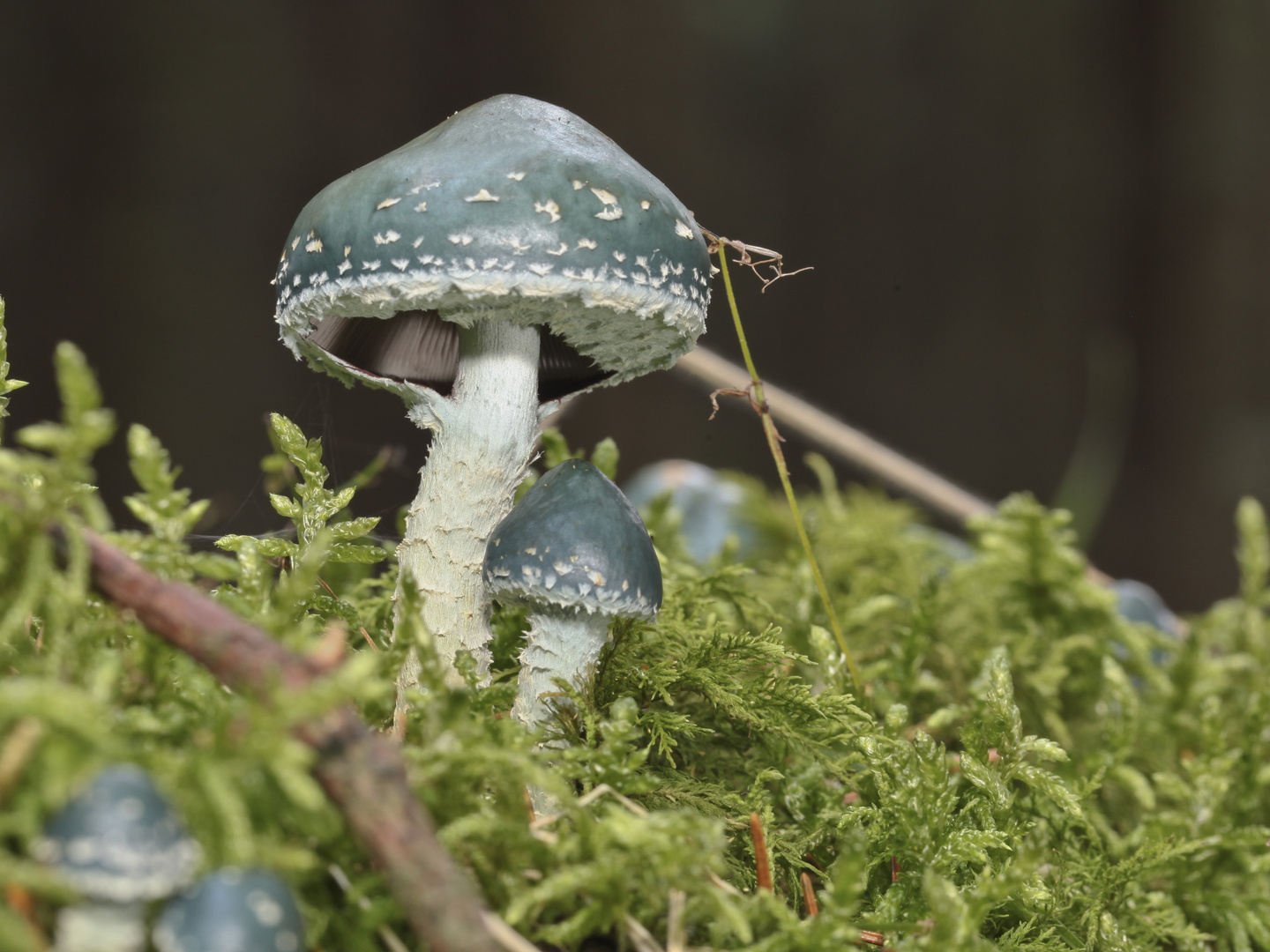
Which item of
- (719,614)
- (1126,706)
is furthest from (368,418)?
(1126,706)

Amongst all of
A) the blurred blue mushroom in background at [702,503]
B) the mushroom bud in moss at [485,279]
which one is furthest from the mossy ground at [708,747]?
the blurred blue mushroom in background at [702,503]

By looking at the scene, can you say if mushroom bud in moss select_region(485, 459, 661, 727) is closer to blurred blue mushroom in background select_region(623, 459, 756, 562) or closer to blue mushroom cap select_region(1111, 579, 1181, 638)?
blurred blue mushroom in background select_region(623, 459, 756, 562)

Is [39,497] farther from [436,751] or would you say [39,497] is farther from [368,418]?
[368,418]

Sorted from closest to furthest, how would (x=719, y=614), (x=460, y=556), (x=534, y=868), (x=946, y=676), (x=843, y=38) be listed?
(x=534, y=868) → (x=460, y=556) → (x=719, y=614) → (x=946, y=676) → (x=843, y=38)

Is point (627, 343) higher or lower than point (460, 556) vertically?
higher

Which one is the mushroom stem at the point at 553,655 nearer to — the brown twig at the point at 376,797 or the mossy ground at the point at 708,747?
the mossy ground at the point at 708,747

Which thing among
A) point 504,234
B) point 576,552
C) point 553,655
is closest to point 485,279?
point 504,234
